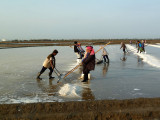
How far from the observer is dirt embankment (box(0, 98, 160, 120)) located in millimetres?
4293

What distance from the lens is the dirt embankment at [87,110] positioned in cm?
429

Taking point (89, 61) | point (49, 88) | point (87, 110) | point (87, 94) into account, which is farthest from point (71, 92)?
point (89, 61)

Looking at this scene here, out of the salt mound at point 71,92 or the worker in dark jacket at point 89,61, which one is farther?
the worker in dark jacket at point 89,61

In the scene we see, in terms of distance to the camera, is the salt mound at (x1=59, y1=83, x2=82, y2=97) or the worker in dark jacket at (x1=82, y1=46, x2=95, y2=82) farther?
the worker in dark jacket at (x1=82, y1=46, x2=95, y2=82)

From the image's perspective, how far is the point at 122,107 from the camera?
4.84 m

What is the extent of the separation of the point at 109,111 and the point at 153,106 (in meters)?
1.18

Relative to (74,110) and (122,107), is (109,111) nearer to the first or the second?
(122,107)

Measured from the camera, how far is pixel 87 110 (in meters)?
4.67

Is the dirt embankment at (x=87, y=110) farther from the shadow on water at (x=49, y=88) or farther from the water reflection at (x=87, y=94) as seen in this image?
the shadow on water at (x=49, y=88)

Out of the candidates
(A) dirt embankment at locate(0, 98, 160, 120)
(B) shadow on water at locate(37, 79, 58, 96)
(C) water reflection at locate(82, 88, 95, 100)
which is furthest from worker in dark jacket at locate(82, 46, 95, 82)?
(A) dirt embankment at locate(0, 98, 160, 120)

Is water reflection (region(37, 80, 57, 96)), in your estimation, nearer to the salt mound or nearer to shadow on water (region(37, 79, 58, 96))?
shadow on water (region(37, 79, 58, 96))

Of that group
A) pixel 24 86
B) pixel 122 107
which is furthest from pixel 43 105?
pixel 24 86

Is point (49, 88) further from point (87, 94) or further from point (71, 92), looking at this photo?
point (87, 94)

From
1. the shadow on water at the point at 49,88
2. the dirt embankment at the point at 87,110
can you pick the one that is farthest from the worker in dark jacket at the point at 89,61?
the dirt embankment at the point at 87,110
